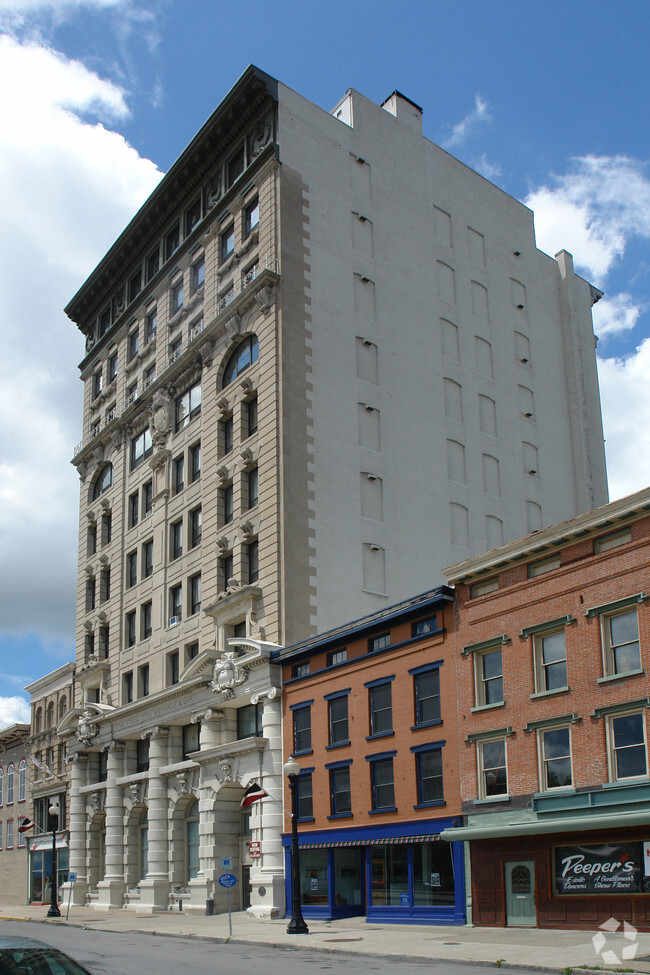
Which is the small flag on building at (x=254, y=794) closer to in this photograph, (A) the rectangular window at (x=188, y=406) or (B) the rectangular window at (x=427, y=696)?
(B) the rectangular window at (x=427, y=696)

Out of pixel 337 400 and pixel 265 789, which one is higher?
pixel 337 400

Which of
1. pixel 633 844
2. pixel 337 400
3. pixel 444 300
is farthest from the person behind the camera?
pixel 444 300

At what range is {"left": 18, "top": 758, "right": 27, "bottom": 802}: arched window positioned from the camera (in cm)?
7175

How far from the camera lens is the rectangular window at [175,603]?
4972 centimetres

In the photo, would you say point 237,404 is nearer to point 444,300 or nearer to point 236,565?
point 236,565

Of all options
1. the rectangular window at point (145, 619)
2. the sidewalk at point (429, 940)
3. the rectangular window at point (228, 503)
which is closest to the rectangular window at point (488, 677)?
the sidewalk at point (429, 940)

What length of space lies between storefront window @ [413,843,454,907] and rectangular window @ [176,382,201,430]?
1064 inches

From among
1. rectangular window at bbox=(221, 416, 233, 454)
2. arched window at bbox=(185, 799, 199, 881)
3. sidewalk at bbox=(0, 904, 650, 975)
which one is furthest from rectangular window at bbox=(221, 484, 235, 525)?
sidewalk at bbox=(0, 904, 650, 975)

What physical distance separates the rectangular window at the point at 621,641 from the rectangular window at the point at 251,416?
22914 mm

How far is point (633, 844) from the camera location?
2420cm

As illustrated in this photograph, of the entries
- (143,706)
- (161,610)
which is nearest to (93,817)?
(143,706)

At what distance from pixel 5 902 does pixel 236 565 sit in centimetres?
4038

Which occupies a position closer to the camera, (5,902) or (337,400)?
(337,400)

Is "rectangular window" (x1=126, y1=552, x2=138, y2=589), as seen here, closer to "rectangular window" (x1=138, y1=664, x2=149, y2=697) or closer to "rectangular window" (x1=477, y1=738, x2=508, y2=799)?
"rectangular window" (x1=138, y1=664, x2=149, y2=697)
